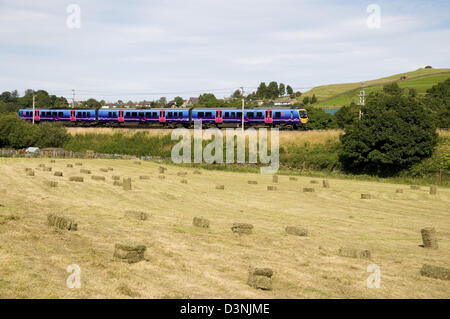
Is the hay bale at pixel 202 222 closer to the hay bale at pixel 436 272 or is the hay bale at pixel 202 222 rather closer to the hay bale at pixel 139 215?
the hay bale at pixel 139 215

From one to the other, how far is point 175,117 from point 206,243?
178 feet

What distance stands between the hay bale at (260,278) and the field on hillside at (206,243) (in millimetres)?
210

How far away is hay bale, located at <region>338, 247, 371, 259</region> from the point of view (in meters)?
15.7

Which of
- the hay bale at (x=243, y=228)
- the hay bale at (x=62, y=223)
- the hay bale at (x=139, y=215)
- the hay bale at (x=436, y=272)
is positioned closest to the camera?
the hay bale at (x=436, y=272)

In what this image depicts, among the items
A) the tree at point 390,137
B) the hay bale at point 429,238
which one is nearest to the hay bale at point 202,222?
the hay bale at point 429,238

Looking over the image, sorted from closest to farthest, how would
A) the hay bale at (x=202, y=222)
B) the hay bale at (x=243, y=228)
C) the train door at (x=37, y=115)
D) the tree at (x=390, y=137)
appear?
1. the hay bale at (x=243, y=228)
2. the hay bale at (x=202, y=222)
3. the tree at (x=390, y=137)
4. the train door at (x=37, y=115)

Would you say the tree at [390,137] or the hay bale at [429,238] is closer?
the hay bale at [429,238]

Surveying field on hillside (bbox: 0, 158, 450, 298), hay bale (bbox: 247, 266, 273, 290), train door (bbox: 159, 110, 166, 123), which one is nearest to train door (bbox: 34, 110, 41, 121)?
train door (bbox: 159, 110, 166, 123)

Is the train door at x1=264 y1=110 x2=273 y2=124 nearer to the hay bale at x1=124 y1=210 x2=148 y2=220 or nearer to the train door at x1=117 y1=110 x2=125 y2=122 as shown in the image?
the train door at x1=117 y1=110 x2=125 y2=122

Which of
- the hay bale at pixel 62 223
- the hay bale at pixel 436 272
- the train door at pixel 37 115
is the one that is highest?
the train door at pixel 37 115

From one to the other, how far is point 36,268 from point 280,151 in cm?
4766

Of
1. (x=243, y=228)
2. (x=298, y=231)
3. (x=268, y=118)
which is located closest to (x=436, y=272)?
(x=298, y=231)

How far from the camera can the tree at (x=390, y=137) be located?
Result: 4672 cm

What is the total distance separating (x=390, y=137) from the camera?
4666 centimetres
